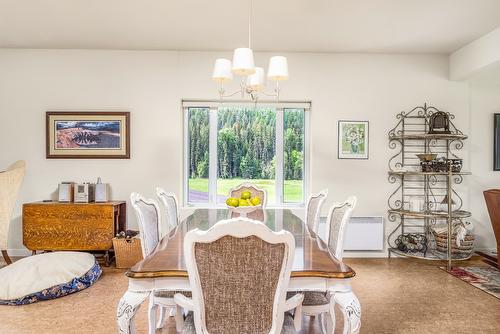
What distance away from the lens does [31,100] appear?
4.51m

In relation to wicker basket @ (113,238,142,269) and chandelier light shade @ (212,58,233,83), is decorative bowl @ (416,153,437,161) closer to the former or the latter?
chandelier light shade @ (212,58,233,83)

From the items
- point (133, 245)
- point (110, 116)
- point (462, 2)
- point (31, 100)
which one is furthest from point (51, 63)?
point (462, 2)

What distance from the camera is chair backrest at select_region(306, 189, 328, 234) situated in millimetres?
2904

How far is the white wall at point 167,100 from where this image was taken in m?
4.51

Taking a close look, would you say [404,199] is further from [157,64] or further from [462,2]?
[157,64]

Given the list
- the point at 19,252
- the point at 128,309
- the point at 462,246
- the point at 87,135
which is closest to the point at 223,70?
the point at 128,309

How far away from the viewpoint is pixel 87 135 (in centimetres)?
451

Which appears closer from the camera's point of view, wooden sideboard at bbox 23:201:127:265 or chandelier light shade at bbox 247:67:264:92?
chandelier light shade at bbox 247:67:264:92

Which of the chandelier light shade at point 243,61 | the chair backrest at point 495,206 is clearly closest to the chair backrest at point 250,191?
the chandelier light shade at point 243,61

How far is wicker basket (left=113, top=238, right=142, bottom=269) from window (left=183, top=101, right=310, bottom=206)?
1.01 metres

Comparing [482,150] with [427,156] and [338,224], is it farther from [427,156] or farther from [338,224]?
[338,224]

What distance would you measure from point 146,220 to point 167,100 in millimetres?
2552

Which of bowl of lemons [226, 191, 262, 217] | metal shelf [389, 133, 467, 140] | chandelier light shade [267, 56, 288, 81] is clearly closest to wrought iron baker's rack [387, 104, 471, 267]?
metal shelf [389, 133, 467, 140]

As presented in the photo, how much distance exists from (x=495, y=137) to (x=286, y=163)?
277 centimetres
